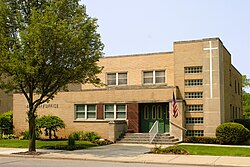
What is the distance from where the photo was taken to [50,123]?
29891 mm

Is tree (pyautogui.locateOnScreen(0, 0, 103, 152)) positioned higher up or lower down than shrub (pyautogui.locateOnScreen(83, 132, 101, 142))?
higher up

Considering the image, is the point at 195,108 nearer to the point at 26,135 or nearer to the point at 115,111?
the point at 115,111

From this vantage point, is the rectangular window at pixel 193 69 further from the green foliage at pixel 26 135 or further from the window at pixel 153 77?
the green foliage at pixel 26 135

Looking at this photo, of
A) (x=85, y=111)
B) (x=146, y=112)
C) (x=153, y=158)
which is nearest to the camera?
(x=153, y=158)

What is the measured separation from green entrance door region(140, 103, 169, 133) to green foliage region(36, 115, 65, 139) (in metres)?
6.63

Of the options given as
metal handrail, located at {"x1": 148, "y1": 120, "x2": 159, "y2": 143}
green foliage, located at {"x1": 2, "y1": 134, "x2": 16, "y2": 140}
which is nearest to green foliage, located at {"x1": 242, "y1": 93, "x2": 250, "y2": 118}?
metal handrail, located at {"x1": 148, "y1": 120, "x2": 159, "y2": 143}

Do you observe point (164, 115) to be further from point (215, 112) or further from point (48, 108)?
point (48, 108)

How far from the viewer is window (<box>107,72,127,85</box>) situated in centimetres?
3284

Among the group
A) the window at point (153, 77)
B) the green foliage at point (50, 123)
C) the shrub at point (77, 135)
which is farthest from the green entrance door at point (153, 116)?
the green foliage at point (50, 123)

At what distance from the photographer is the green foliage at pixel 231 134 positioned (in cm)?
2575

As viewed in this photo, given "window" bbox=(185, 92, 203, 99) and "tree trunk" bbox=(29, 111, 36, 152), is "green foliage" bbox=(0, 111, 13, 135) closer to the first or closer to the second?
"tree trunk" bbox=(29, 111, 36, 152)

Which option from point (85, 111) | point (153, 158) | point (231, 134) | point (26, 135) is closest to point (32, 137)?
point (153, 158)

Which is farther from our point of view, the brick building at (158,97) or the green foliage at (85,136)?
the green foliage at (85,136)

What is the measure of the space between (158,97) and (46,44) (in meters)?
11.9
